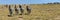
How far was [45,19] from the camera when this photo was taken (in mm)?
17875

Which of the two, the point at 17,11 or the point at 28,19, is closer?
the point at 28,19

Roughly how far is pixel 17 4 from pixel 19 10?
583 mm

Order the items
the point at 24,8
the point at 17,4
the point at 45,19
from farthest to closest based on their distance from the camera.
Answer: the point at 24,8, the point at 17,4, the point at 45,19

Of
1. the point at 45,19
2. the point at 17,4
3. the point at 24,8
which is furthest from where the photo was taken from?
the point at 24,8

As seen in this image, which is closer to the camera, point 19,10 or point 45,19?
point 45,19

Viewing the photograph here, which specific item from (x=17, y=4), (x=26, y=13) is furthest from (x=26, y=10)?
(x=17, y=4)

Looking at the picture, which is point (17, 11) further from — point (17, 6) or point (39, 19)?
point (39, 19)

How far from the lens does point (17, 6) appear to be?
22.6m

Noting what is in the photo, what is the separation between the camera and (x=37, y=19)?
17953 millimetres

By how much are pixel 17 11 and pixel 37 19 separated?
166 inches

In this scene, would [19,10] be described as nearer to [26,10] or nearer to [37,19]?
[26,10]

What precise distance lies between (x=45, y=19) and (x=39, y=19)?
0.42 m

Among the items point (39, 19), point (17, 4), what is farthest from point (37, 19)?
point (17, 4)

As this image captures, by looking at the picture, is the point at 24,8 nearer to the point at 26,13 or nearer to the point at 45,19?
the point at 26,13
